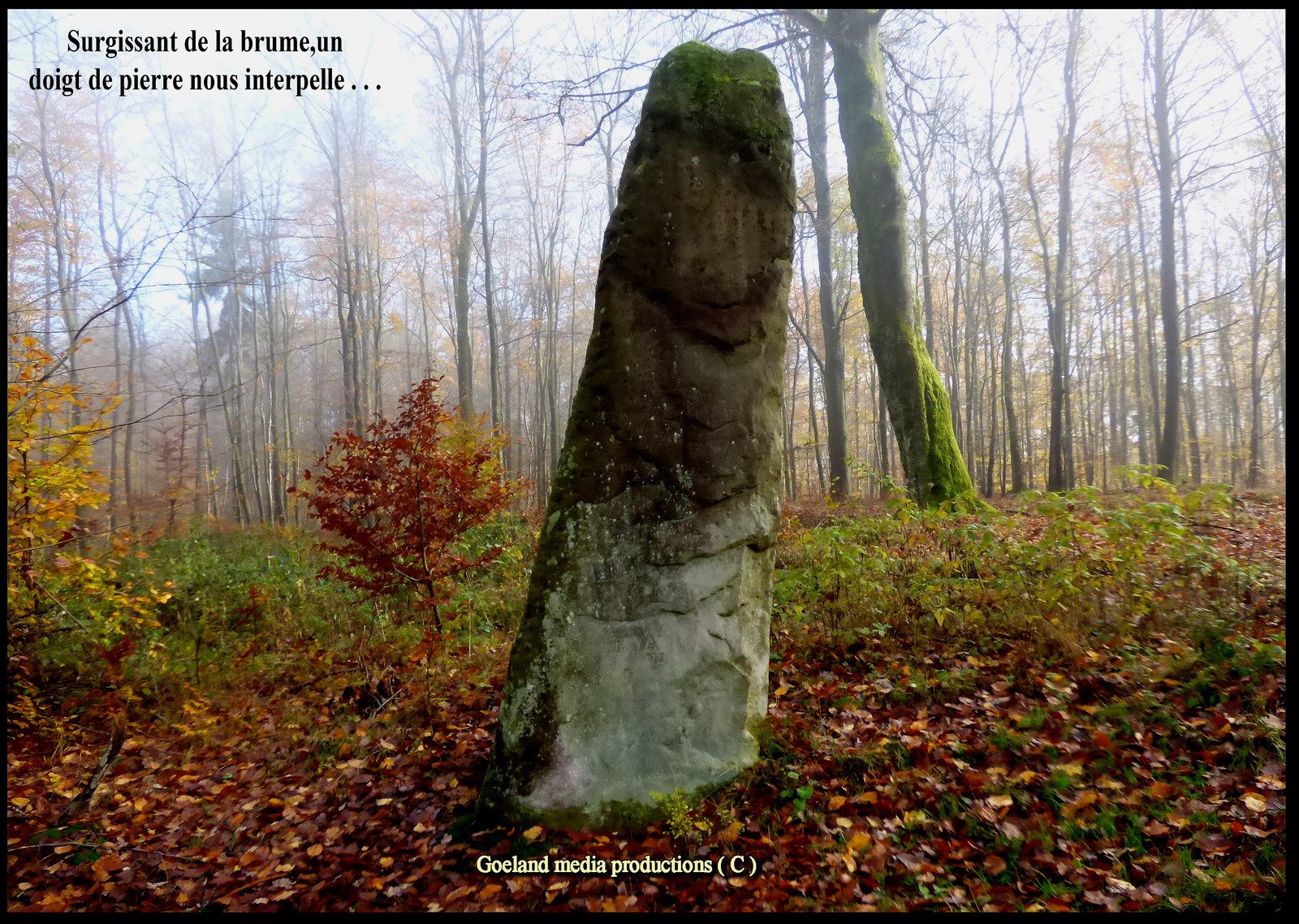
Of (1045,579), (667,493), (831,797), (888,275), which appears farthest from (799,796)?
(888,275)

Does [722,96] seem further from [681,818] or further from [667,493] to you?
[681,818]

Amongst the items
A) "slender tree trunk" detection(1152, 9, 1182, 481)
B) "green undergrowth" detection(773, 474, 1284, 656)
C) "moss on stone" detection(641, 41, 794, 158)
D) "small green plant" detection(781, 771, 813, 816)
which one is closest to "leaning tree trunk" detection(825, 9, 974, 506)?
"green undergrowth" detection(773, 474, 1284, 656)

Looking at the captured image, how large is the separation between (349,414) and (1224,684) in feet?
A: 63.2

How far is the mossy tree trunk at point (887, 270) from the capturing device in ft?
24.9

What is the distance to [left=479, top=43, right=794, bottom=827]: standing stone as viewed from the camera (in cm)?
321

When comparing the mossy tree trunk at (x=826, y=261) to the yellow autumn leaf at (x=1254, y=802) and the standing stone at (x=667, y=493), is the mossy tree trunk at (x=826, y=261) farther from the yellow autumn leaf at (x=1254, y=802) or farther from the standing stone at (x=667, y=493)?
the yellow autumn leaf at (x=1254, y=802)

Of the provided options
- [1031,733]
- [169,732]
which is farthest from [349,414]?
[1031,733]

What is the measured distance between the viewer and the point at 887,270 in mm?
7824

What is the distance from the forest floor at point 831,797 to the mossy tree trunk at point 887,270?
10.9ft

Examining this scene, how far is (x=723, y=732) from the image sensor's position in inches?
133

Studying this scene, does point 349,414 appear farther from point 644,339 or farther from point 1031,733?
point 1031,733

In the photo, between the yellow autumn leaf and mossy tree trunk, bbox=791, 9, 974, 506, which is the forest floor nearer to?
the yellow autumn leaf

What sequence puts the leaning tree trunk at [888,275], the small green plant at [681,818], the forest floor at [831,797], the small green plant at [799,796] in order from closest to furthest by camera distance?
the forest floor at [831,797] < the small green plant at [681,818] < the small green plant at [799,796] < the leaning tree trunk at [888,275]

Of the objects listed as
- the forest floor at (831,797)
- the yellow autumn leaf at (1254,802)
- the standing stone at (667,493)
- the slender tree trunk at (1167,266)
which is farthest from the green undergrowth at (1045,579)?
the slender tree trunk at (1167,266)
